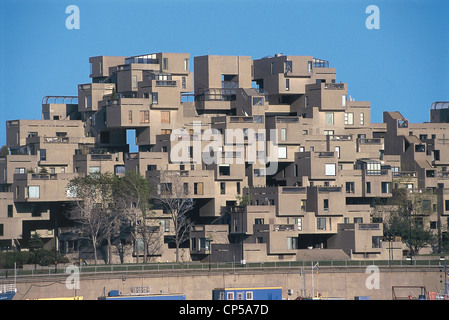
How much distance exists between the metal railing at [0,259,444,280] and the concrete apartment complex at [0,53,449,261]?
5423 millimetres

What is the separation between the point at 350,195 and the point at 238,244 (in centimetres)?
1484

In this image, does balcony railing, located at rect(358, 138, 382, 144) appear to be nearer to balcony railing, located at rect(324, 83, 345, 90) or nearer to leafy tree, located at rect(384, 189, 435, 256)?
balcony railing, located at rect(324, 83, 345, 90)

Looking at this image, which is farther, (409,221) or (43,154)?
(43,154)

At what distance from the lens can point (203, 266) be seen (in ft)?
280

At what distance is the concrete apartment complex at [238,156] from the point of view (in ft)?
320

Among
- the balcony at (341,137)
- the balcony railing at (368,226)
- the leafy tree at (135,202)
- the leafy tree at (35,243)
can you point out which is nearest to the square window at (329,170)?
the balcony at (341,137)

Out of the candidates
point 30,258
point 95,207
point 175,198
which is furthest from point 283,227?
point 30,258

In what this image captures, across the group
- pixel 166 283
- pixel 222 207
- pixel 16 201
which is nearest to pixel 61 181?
pixel 16 201

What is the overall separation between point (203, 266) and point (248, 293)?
11884 millimetres

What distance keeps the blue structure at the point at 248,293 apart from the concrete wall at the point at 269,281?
177 inches

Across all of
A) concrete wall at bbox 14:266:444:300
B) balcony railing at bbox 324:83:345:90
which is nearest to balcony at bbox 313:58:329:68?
balcony railing at bbox 324:83:345:90

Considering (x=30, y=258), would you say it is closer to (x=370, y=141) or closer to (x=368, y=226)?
(x=368, y=226)

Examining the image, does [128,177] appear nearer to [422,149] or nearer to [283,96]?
[283,96]

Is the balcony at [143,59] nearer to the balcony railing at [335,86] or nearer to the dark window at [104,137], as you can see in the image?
the dark window at [104,137]
